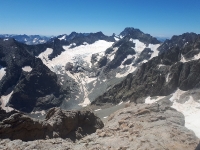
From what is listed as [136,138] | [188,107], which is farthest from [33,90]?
[136,138]

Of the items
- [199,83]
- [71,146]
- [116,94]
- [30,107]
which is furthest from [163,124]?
[30,107]

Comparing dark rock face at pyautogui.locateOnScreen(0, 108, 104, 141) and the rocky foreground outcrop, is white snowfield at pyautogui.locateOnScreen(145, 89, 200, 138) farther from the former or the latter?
dark rock face at pyautogui.locateOnScreen(0, 108, 104, 141)

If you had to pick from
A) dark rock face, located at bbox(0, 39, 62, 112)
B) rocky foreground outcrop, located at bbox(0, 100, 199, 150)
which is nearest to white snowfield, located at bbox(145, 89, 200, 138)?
rocky foreground outcrop, located at bbox(0, 100, 199, 150)

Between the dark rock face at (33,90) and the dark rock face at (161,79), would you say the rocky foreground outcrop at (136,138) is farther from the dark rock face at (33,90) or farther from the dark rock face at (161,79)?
the dark rock face at (33,90)

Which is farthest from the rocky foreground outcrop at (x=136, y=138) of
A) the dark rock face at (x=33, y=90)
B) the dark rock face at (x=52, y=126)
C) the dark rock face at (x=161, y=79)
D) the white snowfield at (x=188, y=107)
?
the dark rock face at (x=33, y=90)

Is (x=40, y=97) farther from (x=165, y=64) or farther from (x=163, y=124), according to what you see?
(x=163, y=124)
